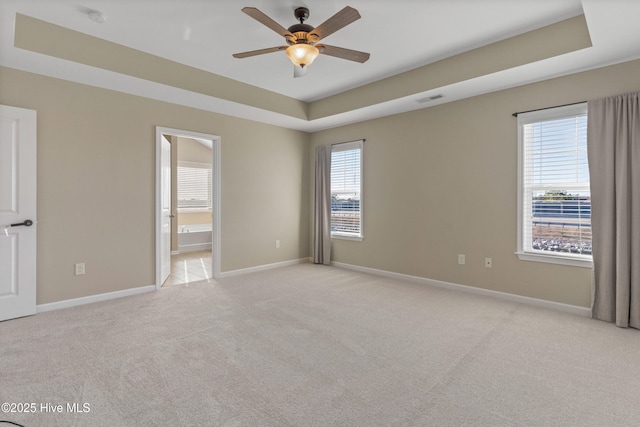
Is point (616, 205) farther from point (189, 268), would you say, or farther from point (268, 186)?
point (189, 268)

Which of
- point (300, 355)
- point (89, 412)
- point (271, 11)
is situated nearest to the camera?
point (89, 412)

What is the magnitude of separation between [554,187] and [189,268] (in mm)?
5650

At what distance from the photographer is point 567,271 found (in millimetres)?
3434

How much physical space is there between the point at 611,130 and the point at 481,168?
4.15ft

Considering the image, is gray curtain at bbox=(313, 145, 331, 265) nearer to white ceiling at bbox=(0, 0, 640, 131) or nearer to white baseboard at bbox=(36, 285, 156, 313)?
white ceiling at bbox=(0, 0, 640, 131)

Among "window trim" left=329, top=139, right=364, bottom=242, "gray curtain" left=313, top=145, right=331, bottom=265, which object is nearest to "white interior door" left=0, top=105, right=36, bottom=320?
"gray curtain" left=313, top=145, right=331, bottom=265

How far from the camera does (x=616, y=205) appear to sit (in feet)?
10.1

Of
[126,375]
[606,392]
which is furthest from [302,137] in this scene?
[606,392]

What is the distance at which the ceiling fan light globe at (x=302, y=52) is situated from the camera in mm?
2602

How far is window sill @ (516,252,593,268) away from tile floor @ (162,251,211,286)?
443cm

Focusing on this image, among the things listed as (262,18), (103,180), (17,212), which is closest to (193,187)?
Result: (103,180)

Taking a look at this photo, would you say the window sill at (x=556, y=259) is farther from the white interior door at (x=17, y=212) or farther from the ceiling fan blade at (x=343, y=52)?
the white interior door at (x=17, y=212)

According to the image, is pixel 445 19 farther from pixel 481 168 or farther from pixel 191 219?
pixel 191 219

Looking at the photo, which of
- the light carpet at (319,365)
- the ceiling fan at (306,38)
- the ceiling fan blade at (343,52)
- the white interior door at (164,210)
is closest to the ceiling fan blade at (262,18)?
the ceiling fan at (306,38)
